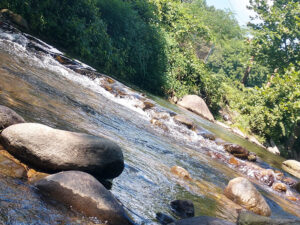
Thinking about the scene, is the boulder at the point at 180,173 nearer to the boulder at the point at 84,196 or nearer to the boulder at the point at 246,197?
the boulder at the point at 246,197

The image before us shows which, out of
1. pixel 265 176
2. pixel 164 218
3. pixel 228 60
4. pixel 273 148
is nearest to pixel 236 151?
pixel 265 176

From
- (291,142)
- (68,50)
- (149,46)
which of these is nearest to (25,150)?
(68,50)

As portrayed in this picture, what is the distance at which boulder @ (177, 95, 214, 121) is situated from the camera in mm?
18734

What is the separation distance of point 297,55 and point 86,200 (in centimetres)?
2530

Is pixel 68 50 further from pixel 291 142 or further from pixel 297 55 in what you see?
pixel 297 55

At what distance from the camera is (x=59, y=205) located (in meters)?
2.78

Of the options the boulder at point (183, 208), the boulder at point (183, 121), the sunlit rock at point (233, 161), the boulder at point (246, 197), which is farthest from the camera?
the boulder at point (183, 121)

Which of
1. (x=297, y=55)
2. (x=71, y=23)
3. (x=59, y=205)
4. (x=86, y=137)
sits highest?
(x=297, y=55)

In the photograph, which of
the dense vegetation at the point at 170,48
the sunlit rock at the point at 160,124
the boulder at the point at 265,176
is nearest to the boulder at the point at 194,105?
the dense vegetation at the point at 170,48

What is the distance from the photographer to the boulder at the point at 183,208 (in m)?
3.91

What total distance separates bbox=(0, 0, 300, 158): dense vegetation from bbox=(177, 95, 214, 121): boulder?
0.67 metres

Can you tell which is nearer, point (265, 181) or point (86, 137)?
point (86, 137)

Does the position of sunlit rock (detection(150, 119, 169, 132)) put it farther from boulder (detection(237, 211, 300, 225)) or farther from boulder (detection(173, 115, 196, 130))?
boulder (detection(237, 211, 300, 225))

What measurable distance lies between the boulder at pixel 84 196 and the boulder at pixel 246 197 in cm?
306
